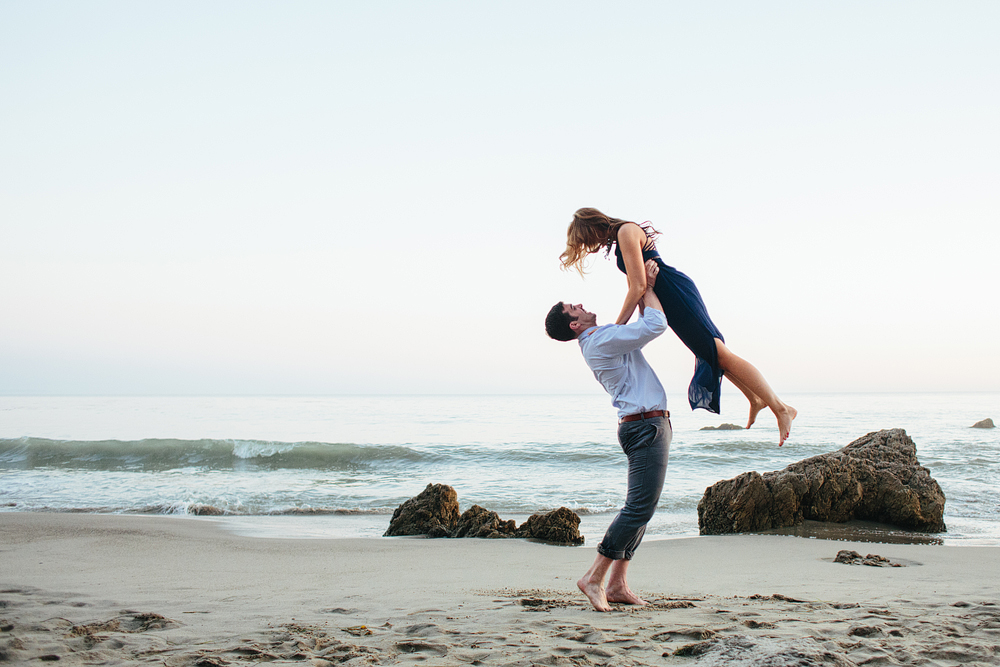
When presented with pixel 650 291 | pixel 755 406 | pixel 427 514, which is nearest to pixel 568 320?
pixel 650 291

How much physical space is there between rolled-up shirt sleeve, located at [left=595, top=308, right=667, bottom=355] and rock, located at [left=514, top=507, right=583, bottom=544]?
132 inches

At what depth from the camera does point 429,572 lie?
467cm

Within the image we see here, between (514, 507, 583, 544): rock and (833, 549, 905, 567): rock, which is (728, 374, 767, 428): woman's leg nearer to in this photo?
(833, 549, 905, 567): rock

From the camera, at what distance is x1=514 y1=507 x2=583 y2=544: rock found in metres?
6.23

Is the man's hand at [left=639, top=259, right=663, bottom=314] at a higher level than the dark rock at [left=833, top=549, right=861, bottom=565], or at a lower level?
higher

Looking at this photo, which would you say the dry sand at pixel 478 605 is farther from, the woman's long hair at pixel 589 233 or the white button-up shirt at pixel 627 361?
the woman's long hair at pixel 589 233

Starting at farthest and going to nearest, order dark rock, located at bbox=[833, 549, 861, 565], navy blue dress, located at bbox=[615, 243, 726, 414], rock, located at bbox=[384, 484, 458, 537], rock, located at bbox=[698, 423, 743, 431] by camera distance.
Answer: rock, located at bbox=[698, 423, 743, 431] → rock, located at bbox=[384, 484, 458, 537] → dark rock, located at bbox=[833, 549, 861, 565] → navy blue dress, located at bbox=[615, 243, 726, 414]

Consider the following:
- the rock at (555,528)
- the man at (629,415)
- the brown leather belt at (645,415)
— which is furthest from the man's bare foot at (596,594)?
the rock at (555,528)

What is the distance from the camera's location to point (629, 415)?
138 inches

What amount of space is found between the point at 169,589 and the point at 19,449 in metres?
16.2

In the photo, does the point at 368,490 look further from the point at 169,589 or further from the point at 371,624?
the point at 371,624

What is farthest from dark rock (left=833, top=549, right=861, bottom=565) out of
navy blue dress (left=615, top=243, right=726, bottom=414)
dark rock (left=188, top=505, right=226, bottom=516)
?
dark rock (left=188, top=505, right=226, bottom=516)

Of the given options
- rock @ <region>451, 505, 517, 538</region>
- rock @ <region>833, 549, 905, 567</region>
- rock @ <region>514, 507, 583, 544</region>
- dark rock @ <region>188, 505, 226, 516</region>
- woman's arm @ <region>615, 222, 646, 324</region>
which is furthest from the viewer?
dark rock @ <region>188, 505, 226, 516</region>

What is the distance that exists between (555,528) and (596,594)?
2906mm
